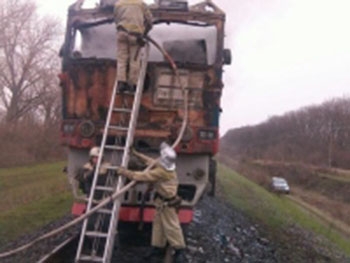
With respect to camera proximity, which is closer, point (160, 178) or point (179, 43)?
point (160, 178)

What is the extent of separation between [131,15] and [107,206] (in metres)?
2.84

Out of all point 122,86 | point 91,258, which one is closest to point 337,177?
point 122,86

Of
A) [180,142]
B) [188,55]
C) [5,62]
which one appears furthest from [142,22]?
[5,62]

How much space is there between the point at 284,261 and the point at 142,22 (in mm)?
5668

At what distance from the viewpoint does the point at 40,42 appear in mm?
47781

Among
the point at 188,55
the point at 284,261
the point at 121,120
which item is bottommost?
the point at 284,261

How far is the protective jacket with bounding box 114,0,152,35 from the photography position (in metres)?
7.72

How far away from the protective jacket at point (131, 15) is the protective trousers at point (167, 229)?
2.67 m

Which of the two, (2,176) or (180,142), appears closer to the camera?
(180,142)

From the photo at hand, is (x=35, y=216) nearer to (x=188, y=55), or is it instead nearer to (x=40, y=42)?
(x=188, y=55)

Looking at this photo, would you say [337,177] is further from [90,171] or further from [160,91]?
[90,171]

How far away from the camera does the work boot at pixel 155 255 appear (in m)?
7.74

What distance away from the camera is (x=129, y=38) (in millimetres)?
7738

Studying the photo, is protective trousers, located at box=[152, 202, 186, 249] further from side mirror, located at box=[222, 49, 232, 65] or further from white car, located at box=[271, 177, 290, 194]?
white car, located at box=[271, 177, 290, 194]
